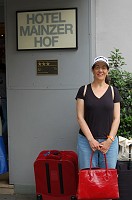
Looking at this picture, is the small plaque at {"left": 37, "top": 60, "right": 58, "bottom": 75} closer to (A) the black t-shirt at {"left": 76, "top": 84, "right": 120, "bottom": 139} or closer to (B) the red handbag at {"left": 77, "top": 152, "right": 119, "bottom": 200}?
(A) the black t-shirt at {"left": 76, "top": 84, "right": 120, "bottom": 139}

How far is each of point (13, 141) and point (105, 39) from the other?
1.99 meters

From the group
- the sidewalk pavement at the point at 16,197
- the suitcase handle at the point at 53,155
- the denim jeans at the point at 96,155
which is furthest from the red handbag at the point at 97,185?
the sidewalk pavement at the point at 16,197

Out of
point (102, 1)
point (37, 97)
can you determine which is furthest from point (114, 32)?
point (37, 97)

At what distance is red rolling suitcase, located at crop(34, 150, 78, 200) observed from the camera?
4340 mm

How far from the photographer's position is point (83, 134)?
13.0 feet

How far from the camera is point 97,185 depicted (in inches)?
145

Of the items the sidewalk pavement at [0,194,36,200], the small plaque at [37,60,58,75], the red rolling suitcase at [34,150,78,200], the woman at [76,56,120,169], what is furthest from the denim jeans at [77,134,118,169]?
the sidewalk pavement at [0,194,36,200]


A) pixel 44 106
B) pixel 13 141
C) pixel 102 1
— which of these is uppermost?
pixel 102 1

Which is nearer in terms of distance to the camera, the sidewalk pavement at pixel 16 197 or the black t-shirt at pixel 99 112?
the black t-shirt at pixel 99 112

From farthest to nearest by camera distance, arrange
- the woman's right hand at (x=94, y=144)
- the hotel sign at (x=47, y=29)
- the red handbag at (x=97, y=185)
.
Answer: the hotel sign at (x=47, y=29) < the woman's right hand at (x=94, y=144) < the red handbag at (x=97, y=185)

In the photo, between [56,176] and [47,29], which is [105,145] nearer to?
[56,176]

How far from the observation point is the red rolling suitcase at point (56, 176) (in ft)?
14.2

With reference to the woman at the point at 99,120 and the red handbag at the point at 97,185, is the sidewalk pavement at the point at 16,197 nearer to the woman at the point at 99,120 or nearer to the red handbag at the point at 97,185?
the woman at the point at 99,120

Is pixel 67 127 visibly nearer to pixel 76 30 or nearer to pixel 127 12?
pixel 76 30
